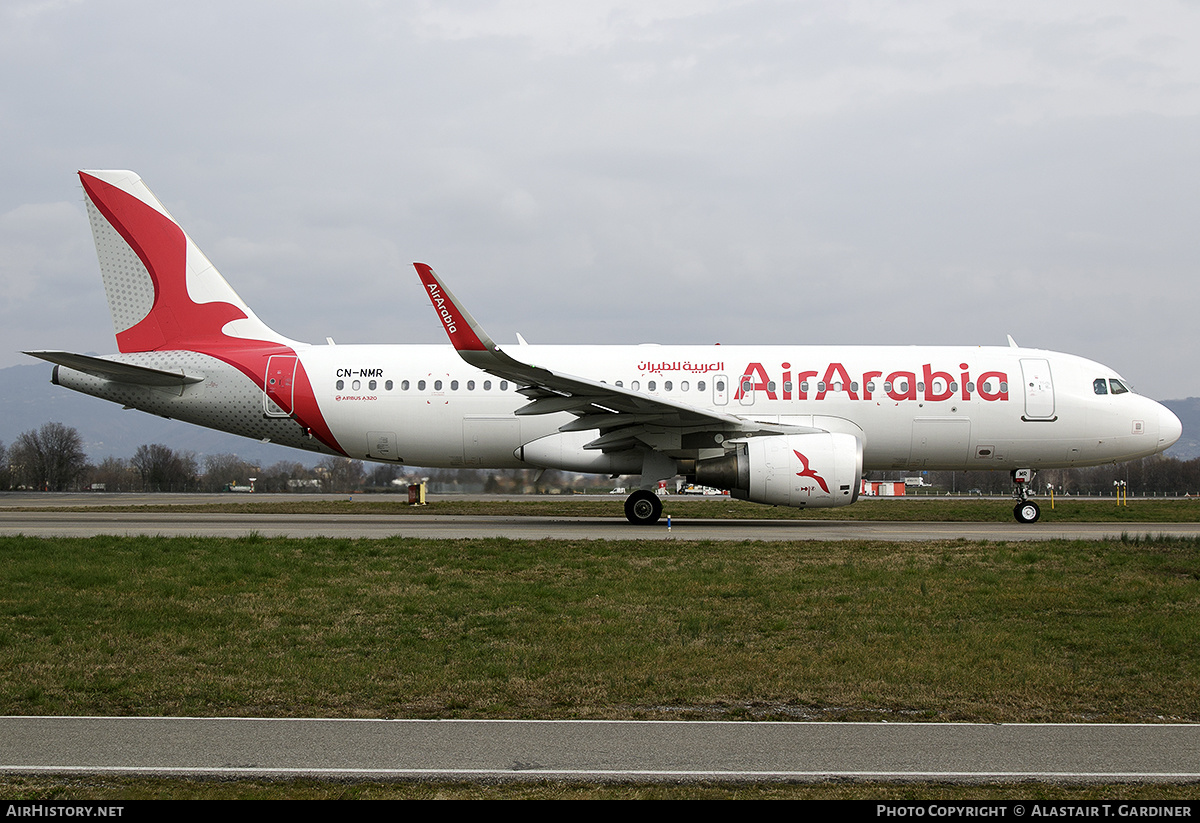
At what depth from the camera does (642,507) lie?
62.2ft

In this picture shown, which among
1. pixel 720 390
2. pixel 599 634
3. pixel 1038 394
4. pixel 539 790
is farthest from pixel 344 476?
pixel 539 790

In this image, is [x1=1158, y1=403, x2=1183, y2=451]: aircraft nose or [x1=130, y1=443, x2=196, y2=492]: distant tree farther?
[x1=130, y1=443, x2=196, y2=492]: distant tree

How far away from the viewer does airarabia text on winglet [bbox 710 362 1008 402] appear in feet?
64.1

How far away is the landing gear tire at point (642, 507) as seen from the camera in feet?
62.2

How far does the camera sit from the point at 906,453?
19.8 metres

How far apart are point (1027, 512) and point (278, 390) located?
16.6 m

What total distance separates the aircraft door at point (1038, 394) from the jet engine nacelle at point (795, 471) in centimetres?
470

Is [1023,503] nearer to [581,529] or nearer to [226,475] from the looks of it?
[581,529]

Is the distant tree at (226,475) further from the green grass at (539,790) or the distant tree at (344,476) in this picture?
the green grass at (539,790)

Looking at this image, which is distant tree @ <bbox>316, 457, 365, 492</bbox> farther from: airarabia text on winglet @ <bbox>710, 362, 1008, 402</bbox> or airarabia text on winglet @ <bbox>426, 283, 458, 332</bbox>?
airarabia text on winglet @ <bbox>426, 283, 458, 332</bbox>

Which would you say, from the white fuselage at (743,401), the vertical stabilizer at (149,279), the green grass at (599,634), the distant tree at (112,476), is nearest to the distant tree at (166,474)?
the distant tree at (112,476)

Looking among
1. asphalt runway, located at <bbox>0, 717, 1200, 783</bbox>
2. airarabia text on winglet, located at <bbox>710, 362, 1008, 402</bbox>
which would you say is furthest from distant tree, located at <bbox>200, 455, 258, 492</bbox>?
asphalt runway, located at <bbox>0, 717, 1200, 783</bbox>

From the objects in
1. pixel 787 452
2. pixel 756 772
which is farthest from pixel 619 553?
pixel 756 772

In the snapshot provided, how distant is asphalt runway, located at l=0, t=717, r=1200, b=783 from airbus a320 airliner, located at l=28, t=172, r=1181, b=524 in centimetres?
1323
